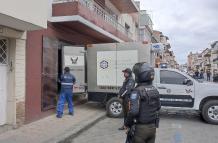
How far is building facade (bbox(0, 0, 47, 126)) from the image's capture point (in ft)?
28.8

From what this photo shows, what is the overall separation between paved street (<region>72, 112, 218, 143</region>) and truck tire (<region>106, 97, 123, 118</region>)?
314 millimetres

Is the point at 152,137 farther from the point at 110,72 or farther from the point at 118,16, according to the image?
the point at 118,16

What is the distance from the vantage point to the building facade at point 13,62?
28.8 feet

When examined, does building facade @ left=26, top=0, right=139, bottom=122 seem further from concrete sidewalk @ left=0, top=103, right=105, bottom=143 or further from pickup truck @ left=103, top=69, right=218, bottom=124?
pickup truck @ left=103, top=69, right=218, bottom=124

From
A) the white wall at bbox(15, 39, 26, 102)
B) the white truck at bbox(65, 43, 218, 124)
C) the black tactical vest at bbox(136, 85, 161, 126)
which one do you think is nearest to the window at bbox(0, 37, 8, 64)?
the white wall at bbox(15, 39, 26, 102)

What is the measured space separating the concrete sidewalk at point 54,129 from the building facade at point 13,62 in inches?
27.7

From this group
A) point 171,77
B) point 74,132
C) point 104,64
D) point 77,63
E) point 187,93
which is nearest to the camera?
point 74,132

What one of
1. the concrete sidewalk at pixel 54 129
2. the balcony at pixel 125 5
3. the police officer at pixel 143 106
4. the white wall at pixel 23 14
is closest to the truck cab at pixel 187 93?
the concrete sidewalk at pixel 54 129

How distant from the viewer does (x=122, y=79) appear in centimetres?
1259

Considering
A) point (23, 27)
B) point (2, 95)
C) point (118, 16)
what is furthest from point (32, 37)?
point (118, 16)

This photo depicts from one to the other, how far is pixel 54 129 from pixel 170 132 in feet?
10.7

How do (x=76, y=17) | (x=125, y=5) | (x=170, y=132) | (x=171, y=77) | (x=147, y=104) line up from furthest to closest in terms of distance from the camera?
1. (x=125, y=5)
2. (x=76, y=17)
3. (x=171, y=77)
4. (x=170, y=132)
5. (x=147, y=104)

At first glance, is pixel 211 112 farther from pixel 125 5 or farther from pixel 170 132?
pixel 125 5

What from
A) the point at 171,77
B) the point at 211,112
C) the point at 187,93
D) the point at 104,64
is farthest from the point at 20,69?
the point at 211,112
